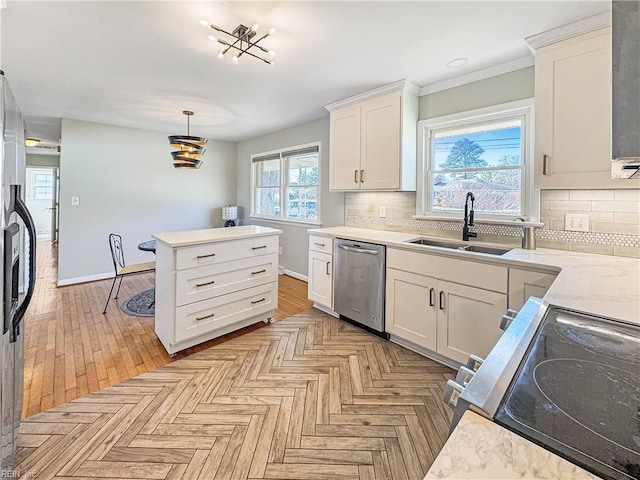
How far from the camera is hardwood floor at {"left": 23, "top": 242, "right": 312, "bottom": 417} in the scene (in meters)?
2.10

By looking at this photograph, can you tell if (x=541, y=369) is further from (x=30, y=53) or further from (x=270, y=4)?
(x=30, y=53)

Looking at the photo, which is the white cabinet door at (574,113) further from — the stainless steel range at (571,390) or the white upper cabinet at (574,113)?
the stainless steel range at (571,390)

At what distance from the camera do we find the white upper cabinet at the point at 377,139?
2.99 m

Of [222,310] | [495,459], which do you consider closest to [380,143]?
[222,310]

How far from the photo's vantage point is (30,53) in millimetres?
2432

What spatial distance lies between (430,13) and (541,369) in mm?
2059

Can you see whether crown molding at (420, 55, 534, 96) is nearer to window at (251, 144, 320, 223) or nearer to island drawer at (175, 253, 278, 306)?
window at (251, 144, 320, 223)

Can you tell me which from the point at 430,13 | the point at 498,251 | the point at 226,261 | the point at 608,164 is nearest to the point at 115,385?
the point at 226,261

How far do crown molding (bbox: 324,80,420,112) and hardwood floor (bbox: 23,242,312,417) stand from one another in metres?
2.39

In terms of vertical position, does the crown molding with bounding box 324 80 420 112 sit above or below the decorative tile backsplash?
above

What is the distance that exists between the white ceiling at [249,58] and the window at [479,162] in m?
0.44

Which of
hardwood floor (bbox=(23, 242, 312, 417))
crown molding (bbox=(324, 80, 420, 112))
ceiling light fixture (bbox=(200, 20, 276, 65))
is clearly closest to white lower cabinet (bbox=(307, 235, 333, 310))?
hardwood floor (bbox=(23, 242, 312, 417))

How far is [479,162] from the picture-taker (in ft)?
9.17

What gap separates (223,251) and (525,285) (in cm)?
225
